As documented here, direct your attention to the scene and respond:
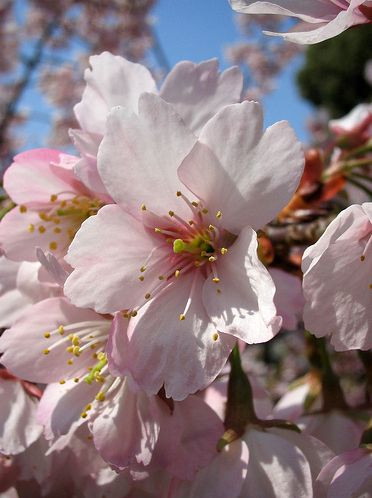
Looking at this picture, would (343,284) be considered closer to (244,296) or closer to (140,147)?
(244,296)

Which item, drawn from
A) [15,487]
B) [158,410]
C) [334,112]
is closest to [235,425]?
[158,410]

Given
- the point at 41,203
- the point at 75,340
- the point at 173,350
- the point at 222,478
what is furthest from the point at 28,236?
the point at 222,478

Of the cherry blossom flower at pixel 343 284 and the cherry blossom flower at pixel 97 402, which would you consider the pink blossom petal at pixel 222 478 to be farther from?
the cherry blossom flower at pixel 343 284

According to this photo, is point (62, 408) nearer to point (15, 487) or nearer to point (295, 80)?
point (15, 487)

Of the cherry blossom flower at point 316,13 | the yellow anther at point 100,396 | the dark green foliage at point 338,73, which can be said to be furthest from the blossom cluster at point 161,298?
the dark green foliage at point 338,73

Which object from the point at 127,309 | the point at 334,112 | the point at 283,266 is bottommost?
the point at 334,112
